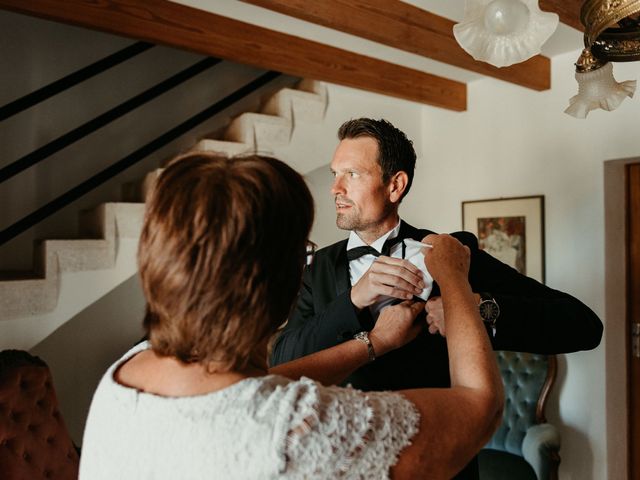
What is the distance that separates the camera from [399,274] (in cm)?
120

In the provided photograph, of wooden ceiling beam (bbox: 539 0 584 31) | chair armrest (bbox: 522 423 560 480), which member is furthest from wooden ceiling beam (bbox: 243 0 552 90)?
chair armrest (bbox: 522 423 560 480)

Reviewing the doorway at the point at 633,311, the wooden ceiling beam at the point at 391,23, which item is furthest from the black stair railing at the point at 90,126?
the doorway at the point at 633,311

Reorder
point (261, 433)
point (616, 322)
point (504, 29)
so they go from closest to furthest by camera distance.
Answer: point (261, 433), point (504, 29), point (616, 322)

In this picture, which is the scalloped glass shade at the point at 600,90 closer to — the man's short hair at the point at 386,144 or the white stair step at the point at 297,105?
the man's short hair at the point at 386,144

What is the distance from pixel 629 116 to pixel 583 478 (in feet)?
6.70

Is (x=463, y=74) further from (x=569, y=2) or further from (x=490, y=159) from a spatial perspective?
(x=569, y=2)

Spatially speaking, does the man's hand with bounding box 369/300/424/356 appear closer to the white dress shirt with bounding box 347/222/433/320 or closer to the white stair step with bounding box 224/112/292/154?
the white dress shirt with bounding box 347/222/433/320

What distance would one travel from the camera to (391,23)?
2.68 metres

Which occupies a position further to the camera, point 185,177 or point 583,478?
point 583,478

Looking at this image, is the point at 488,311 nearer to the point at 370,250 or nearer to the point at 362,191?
the point at 370,250

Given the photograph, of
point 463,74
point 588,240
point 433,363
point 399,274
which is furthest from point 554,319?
point 463,74

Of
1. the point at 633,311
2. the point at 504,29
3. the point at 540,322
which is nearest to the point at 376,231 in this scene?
the point at 540,322

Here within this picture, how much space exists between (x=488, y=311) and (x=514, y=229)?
8.18 feet

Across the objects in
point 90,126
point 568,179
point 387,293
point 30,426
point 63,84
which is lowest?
point 30,426
